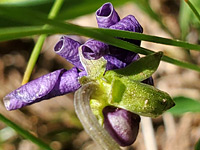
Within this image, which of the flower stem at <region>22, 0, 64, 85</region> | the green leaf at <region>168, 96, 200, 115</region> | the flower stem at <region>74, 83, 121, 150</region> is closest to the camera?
the flower stem at <region>74, 83, 121, 150</region>

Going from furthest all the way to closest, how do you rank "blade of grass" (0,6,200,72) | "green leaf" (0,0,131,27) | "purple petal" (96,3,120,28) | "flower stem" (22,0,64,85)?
"green leaf" (0,0,131,27), "flower stem" (22,0,64,85), "purple petal" (96,3,120,28), "blade of grass" (0,6,200,72)

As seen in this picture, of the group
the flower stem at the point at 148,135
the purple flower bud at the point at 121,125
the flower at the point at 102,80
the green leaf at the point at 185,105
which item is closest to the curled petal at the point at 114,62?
the flower at the point at 102,80

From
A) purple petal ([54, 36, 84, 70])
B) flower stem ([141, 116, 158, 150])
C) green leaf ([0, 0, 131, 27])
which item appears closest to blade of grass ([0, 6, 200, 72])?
purple petal ([54, 36, 84, 70])

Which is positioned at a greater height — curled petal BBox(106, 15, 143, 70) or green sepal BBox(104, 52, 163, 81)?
curled petal BBox(106, 15, 143, 70)

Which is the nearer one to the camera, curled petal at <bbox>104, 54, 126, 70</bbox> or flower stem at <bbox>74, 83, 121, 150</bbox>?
flower stem at <bbox>74, 83, 121, 150</bbox>

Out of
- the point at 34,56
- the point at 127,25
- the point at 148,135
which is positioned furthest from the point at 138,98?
the point at 148,135

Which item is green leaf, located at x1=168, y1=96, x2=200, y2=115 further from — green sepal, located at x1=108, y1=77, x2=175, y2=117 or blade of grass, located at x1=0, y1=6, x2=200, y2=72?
green sepal, located at x1=108, y1=77, x2=175, y2=117
